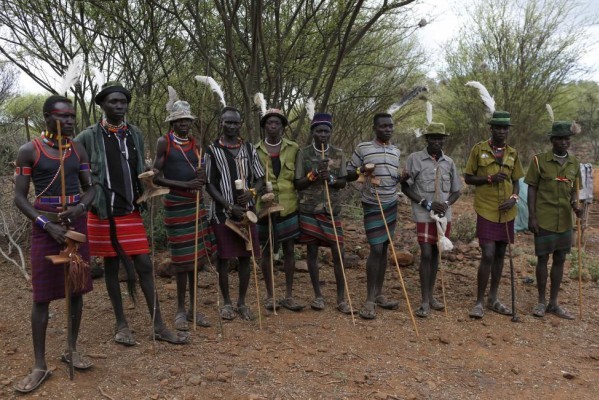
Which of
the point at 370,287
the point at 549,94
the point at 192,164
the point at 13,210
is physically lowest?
the point at 370,287

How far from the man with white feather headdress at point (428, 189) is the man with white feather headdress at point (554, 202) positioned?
2.78 ft

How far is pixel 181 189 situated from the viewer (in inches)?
168

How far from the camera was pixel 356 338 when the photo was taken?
4.29 meters

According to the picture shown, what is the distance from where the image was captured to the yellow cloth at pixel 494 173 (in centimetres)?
495

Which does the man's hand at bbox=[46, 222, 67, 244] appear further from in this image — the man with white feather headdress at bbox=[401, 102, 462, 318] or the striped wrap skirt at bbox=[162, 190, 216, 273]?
the man with white feather headdress at bbox=[401, 102, 462, 318]

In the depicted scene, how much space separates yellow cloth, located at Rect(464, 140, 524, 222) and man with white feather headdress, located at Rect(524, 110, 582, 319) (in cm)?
22

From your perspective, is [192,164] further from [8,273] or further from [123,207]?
[8,273]

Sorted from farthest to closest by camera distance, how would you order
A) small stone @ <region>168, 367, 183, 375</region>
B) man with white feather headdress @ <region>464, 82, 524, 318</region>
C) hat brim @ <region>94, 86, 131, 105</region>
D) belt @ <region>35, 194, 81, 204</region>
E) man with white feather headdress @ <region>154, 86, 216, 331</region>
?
1. man with white feather headdress @ <region>464, 82, 524, 318</region>
2. man with white feather headdress @ <region>154, 86, 216, 331</region>
3. hat brim @ <region>94, 86, 131, 105</region>
4. small stone @ <region>168, 367, 183, 375</region>
5. belt @ <region>35, 194, 81, 204</region>

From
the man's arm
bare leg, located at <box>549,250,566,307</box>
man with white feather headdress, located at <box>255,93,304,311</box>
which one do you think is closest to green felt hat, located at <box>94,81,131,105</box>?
the man's arm

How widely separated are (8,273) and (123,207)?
339cm

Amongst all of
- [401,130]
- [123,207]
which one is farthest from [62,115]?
[401,130]

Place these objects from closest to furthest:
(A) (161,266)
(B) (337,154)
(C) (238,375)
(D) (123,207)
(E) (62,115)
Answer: (E) (62,115) < (C) (238,375) < (D) (123,207) < (B) (337,154) < (A) (161,266)

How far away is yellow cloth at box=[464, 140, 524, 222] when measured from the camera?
4945mm

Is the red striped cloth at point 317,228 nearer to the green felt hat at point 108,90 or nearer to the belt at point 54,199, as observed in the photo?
the green felt hat at point 108,90
